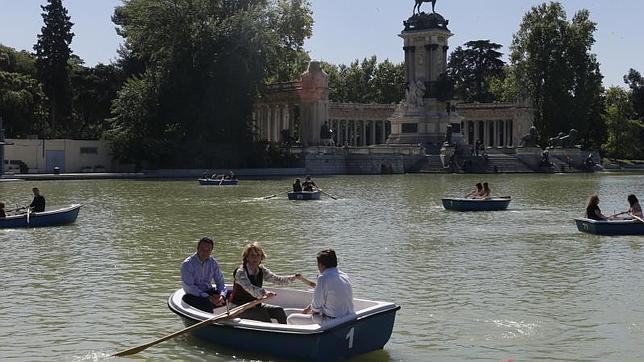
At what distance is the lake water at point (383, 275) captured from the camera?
38.8 ft

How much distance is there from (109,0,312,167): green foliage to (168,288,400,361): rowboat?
60.3 m

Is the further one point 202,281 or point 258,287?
point 202,281

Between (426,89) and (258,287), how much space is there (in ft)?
254

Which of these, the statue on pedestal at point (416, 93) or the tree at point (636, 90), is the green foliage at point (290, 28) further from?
the tree at point (636, 90)

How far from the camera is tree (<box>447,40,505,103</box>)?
131375mm

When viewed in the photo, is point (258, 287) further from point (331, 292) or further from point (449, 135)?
point (449, 135)

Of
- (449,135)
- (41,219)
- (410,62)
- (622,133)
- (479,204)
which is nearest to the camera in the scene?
(41,219)

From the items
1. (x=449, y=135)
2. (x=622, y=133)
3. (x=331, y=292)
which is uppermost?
(x=622, y=133)

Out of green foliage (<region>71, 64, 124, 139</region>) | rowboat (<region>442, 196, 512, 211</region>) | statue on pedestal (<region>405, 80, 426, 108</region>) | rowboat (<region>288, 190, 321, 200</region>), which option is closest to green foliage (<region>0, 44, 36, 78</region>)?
green foliage (<region>71, 64, 124, 139</region>)

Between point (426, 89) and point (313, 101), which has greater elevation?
point (426, 89)

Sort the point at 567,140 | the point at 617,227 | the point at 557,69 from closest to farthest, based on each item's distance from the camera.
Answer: the point at 617,227
the point at 567,140
the point at 557,69

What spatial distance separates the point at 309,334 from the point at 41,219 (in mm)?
19566

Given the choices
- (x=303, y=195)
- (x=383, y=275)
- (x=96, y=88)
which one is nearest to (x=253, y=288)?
(x=383, y=275)

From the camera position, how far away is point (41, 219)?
27.7 meters
